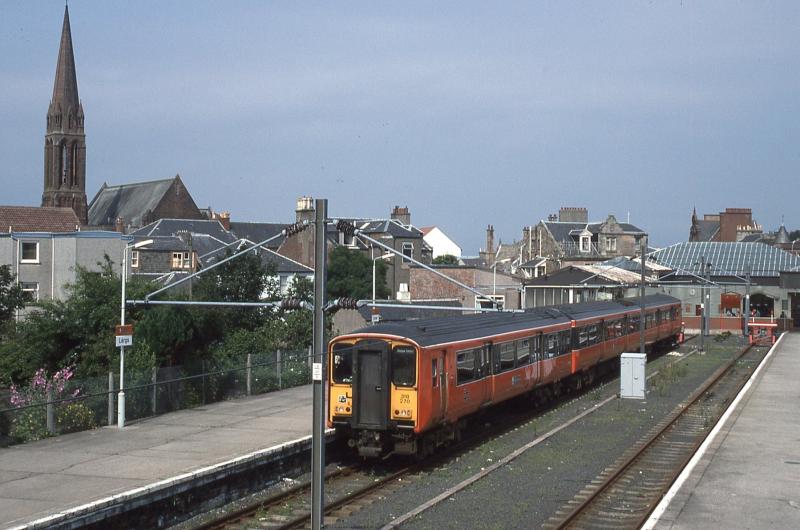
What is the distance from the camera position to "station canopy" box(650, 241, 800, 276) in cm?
7475

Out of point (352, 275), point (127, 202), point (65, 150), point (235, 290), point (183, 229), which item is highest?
point (65, 150)

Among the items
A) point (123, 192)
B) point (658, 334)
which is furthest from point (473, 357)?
point (123, 192)

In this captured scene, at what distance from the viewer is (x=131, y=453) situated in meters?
18.4

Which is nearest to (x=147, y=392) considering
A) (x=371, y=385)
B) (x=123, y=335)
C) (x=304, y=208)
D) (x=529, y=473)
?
(x=123, y=335)

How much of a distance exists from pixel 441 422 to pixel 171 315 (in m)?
14.0

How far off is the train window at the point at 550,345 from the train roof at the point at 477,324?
0.37m

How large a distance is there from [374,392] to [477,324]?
5.30 meters

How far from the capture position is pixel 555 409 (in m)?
27.5

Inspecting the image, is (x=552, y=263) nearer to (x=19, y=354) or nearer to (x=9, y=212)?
(x=9, y=212)

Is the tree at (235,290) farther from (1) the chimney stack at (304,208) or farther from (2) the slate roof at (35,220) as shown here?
(1) the chimney stack at (304,208)

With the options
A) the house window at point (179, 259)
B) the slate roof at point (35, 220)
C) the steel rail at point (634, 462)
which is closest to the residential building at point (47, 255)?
the slate roof at point (35, 220)

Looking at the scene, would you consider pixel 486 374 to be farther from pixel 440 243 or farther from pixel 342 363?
pixel 440 243

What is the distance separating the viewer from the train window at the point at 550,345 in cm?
2648

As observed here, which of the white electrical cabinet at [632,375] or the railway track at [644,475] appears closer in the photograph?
the railway track at [644,475]
